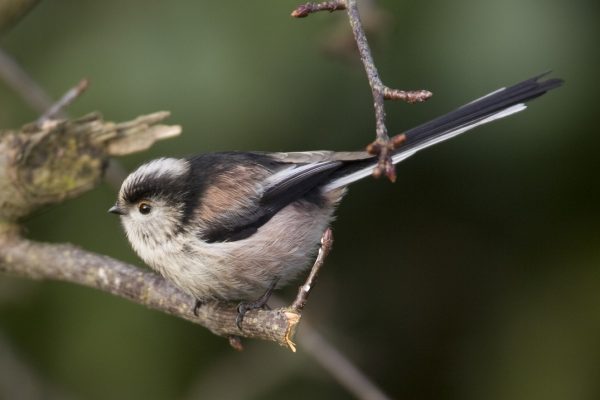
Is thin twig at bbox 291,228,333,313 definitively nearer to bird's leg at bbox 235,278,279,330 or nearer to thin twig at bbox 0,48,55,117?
bird's leg at bbox 235,278,279,330

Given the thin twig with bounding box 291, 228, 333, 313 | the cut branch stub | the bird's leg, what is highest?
the cut branch stub

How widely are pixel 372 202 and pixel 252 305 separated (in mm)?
1172

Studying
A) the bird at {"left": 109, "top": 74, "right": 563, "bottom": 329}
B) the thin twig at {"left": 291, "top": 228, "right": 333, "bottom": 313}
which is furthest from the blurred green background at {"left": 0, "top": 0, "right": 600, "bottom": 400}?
the thin twig at {"left": 291, "top": 228, "right": 333, "bottom": 313}

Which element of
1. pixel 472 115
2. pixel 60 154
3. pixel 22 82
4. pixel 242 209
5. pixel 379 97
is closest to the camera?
pixel 379 97

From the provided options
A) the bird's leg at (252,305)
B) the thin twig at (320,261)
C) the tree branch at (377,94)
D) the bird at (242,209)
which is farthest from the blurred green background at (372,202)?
the thin twig at (320,261)

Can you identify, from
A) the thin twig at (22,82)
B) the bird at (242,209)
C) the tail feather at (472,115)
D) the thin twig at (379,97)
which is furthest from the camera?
the thin twig at (22,82)

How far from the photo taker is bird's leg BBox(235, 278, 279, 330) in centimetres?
306

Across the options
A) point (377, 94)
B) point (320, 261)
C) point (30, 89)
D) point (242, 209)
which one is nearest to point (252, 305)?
point (242, 209)

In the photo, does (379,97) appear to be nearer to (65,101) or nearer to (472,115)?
(472,115)

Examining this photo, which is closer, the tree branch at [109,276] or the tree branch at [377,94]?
the tree branch at [377,94]

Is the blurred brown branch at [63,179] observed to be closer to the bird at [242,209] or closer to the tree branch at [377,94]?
the bird at [242,209]

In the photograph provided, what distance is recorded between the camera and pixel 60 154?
3598mm

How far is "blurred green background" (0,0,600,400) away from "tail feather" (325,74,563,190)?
39cm

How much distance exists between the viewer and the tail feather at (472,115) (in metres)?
3.01
